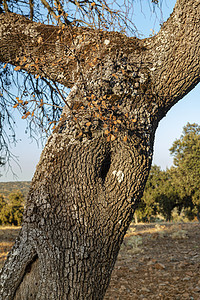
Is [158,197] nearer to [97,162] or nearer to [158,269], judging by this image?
[158,269]

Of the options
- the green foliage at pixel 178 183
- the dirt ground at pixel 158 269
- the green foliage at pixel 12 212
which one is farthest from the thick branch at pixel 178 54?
the green foliage at pixel 178 183

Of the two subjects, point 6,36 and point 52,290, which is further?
point 6,36

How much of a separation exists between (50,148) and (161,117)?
40.5 inches

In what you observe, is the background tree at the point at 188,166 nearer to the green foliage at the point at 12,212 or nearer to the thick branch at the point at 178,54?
the green foliage at the point at 12,212

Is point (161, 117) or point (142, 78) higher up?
point (142, 78)

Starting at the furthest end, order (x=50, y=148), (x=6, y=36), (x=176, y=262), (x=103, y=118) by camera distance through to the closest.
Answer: (x=176, y=262), (x=6, y=36), (x=50, y=148), (x=103, y=118)

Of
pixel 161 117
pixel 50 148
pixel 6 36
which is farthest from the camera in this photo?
pixel 6 36

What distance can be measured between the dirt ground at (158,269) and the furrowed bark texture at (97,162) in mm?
2315

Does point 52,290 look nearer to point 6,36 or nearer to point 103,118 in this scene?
point 103,118

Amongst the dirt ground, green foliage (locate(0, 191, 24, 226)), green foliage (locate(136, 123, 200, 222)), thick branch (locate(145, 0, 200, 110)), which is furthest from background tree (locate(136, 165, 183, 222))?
thick branch (locate(145, 0, 200, 110))

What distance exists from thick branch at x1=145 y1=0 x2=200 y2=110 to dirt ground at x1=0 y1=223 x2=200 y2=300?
3.01 metres

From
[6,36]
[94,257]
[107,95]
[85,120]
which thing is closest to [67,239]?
[94,257]

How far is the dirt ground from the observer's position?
3768 millimetres

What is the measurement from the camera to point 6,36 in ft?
8.57
